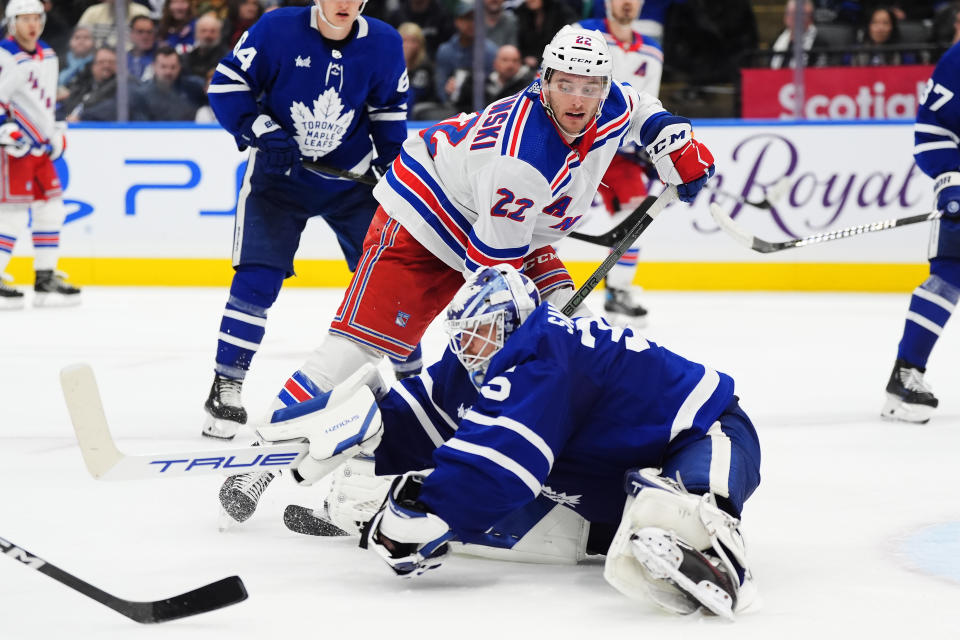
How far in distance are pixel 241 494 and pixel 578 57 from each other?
98 cm

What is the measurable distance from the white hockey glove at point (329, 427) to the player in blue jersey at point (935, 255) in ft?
6.31

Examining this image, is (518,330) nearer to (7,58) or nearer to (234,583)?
(234,583)

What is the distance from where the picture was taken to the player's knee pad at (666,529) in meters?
1.86

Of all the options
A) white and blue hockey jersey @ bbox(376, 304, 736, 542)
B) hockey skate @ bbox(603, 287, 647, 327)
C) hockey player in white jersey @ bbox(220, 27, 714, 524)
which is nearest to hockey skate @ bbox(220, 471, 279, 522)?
hockey player in white jersey @ bbox(220, 27, 714, 524)

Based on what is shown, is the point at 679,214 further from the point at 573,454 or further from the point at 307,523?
the point at 573,454

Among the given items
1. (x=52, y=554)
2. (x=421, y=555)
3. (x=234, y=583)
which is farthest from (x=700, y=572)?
(x=52, y=554)

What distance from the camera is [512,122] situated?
241 centimetres

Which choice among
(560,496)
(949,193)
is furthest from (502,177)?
(949,193)

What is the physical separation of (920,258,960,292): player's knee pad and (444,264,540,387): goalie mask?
6.19 feet

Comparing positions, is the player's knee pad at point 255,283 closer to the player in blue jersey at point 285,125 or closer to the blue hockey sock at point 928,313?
the player in blue jersey at point 285,125

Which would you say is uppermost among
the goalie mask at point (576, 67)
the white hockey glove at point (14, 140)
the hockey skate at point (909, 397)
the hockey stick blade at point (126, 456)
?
the goalie mask at point (576, 67)

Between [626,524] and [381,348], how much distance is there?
0.83m

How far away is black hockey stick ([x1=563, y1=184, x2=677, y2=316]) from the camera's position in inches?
100

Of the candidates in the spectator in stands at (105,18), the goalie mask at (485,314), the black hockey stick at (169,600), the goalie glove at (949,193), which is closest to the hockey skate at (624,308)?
the goalie glove at (949,193)
